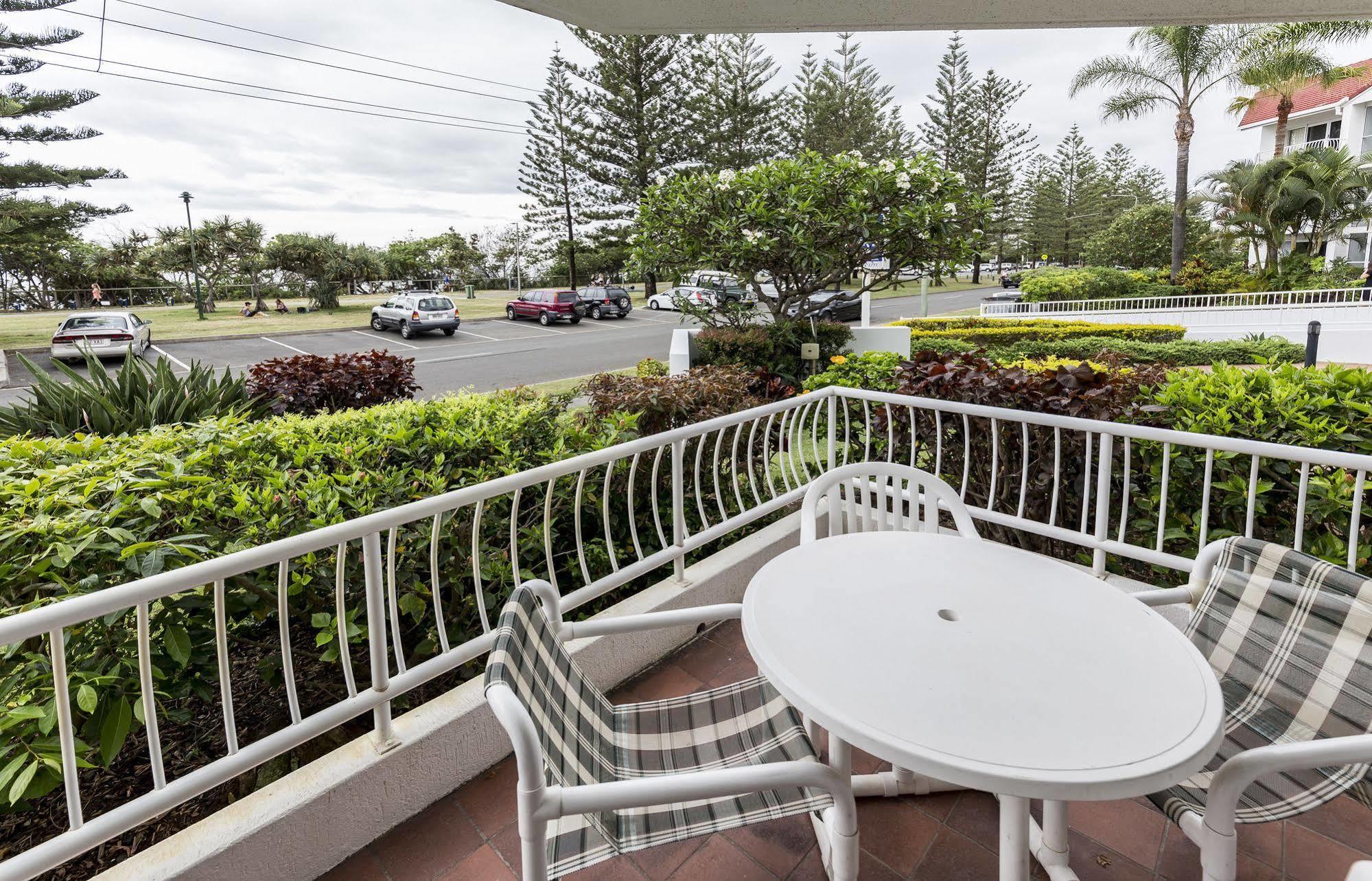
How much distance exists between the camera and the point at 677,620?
1.42m

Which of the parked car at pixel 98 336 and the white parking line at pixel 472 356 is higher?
the parked car at pixel 98 336

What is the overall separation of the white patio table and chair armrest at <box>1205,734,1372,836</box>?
51mm

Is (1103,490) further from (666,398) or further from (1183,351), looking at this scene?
(1183,351)

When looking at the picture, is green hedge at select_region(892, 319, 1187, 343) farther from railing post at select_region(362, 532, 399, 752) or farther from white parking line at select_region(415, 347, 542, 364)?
railing post at select_region(362, 532, 399, 752)

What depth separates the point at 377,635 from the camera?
1.56 m

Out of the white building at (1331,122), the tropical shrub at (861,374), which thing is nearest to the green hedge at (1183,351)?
the tropical shrub at (861,374)

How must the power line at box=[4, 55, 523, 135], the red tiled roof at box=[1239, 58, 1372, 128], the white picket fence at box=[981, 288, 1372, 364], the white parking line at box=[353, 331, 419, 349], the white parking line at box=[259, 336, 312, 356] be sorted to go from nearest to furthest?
the white picket fence at box=[981, 288, 1372, 364] < the white parking line at box=[259, 336, 312, 356] < the white parking line at box=[353, 331, 419, 349] < the power line at box=[4, 55, 523, 135] < the red tiled roof at box=[1239, 58, 1372, 128]

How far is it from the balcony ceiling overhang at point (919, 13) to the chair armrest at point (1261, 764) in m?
2.64

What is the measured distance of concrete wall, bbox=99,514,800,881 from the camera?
51.9 inches

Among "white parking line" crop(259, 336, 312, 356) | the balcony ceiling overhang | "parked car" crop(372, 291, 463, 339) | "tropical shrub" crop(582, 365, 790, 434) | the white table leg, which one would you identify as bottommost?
the white table leg

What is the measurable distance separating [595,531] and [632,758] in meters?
1.46

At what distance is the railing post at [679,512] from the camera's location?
92.0 inches

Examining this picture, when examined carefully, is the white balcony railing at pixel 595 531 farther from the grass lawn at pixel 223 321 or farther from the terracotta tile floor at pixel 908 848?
the grass lawn at pixel 223 321

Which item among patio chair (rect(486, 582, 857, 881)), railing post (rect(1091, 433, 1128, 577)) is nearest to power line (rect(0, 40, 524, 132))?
patio chair (rect(486, 582, 857, 881))
